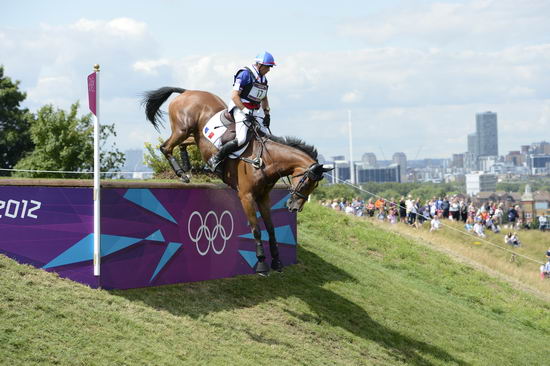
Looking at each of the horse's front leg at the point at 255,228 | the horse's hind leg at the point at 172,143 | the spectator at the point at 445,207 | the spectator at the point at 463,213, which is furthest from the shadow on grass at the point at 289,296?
the spectator at the point at 463,213

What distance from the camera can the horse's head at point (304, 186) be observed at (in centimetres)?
1112

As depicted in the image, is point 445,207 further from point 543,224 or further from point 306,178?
point 306,178

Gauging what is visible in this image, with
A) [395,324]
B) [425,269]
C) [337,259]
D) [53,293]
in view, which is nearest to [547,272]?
[425,269]

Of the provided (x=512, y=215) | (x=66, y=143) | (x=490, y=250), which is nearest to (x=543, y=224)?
(x=512, y=215)

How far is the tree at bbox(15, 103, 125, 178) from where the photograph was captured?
2998 cm

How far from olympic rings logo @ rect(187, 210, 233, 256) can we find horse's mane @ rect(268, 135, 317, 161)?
70.9 inches

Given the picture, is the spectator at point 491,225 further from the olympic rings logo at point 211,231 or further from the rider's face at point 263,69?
the rider's face at point 263,69

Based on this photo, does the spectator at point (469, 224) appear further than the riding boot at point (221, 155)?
Yes

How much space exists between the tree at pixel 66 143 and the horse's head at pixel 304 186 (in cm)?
2019

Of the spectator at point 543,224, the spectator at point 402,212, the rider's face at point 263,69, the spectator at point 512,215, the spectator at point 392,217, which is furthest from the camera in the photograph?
the spectator at point 543,224

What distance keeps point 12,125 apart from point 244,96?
117 ft

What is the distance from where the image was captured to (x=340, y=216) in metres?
26.2

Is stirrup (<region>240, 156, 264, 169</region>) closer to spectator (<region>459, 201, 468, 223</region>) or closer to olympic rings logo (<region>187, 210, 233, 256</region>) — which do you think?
olympic rings logo (<region>187, 210, 233, 256</region>)

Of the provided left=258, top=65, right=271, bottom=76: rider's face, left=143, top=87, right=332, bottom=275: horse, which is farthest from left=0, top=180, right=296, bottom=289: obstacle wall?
left=258, top=65, right=271, bottom=76: rider's face
